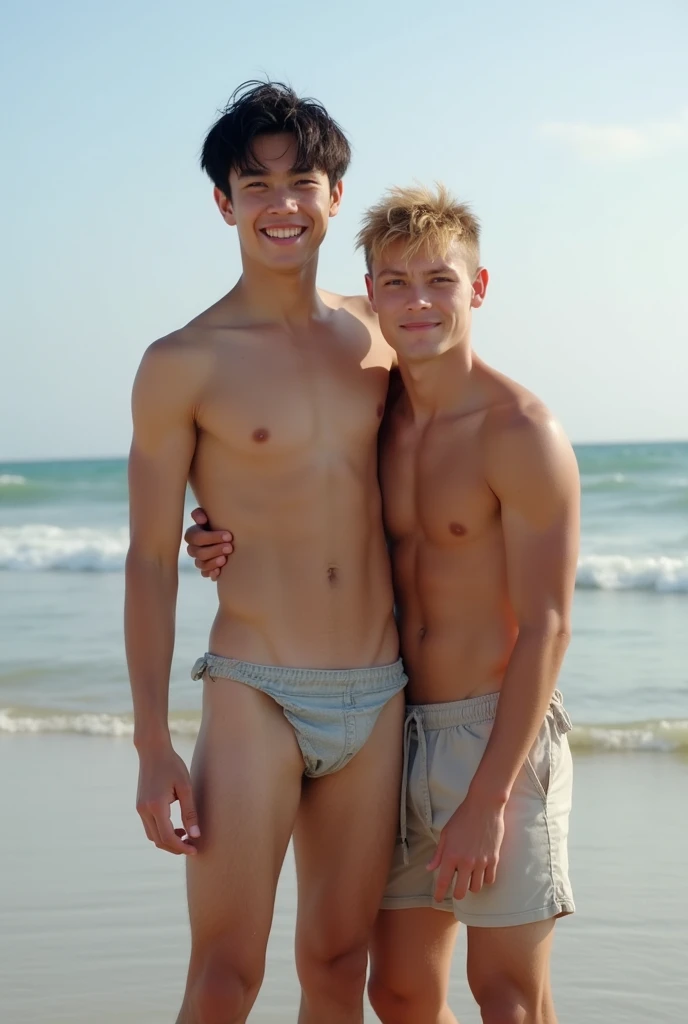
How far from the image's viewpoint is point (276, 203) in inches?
124

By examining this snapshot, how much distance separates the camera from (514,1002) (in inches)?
112

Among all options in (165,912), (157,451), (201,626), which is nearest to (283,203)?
(157,451)

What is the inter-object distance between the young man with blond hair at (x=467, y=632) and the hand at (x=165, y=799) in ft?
1.79

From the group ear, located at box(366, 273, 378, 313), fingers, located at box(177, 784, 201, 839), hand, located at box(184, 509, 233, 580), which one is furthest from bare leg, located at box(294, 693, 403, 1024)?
ear, located at box(366, 273, 378, 313)

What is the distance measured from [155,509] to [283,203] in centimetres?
82

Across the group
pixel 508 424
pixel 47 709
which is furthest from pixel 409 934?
pixel 47 709

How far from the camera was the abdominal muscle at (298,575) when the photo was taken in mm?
3070

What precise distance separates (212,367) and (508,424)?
2.43 feet

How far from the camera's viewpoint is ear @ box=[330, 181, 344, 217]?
3.37 meters

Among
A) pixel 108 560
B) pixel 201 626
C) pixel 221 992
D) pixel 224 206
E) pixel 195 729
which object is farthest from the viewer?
pixel 108 560

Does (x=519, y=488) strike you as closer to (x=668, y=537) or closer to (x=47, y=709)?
(x=47, y=709)

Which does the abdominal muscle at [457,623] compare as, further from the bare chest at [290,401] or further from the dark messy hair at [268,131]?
the dark messy hair at [268,131]

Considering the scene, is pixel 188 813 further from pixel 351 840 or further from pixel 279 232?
pixel 279 232

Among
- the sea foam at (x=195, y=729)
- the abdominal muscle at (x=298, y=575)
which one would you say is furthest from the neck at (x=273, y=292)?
the sea foam at (x=195, y=729)
